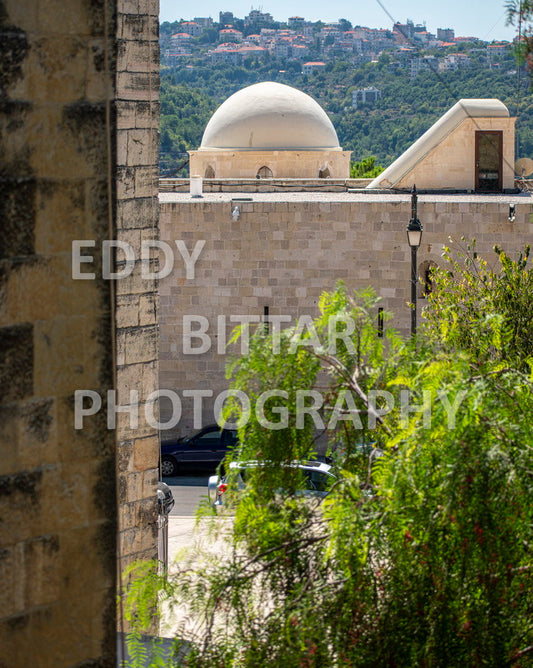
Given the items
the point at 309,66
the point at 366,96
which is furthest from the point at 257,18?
the point at 366,96

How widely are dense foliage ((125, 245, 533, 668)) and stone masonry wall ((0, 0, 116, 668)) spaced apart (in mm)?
Answer: 898

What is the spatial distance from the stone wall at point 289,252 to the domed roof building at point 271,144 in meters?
9.43

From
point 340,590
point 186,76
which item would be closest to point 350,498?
point 340,590

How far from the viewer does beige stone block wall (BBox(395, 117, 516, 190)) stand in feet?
58.0

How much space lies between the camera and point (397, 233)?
1465 cm

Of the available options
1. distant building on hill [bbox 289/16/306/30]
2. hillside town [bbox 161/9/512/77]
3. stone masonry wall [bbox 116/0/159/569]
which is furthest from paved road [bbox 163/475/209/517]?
distant building on hill [bbox 289/16/306/30]

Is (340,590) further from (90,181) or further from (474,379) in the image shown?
(90,181)

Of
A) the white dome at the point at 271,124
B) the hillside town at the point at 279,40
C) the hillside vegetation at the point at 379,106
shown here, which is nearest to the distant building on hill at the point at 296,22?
the hillside town at the point at 279,40

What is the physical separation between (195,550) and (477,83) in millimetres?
37942

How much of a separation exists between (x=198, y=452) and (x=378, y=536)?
1068cm

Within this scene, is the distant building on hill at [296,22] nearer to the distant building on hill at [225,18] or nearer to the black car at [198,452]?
the distant building on hill at [225,18]

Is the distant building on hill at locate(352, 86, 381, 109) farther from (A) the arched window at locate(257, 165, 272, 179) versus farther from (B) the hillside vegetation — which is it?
(A) the arched window at locate(257, 165, 272, 179)

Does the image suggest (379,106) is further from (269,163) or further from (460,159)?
(460,159)

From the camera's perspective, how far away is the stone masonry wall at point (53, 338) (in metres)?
2.87
